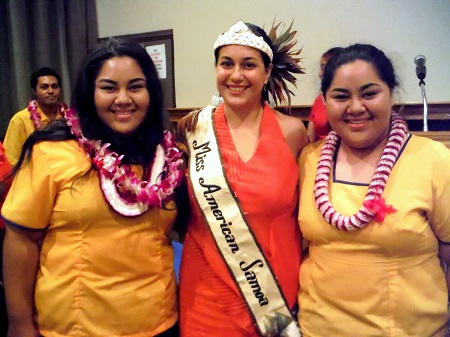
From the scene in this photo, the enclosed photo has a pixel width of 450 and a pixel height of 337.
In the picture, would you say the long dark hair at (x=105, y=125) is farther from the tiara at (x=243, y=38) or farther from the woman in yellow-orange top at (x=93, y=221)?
the tiara at (x=243, y=38)

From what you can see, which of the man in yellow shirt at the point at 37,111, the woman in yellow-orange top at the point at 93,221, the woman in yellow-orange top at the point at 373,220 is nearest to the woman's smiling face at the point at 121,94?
the woman in yellow-orange top at the point at 93,221

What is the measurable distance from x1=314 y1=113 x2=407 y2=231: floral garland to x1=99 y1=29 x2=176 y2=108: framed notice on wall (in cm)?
271

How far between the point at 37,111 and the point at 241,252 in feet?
8.41

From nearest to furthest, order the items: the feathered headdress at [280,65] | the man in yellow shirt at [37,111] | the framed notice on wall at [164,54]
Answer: the feathered headdress at [280,65]
the man in yellow shirt at [37,111]
the framed notice on wall at [164,54]

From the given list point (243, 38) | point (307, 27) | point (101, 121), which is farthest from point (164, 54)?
point (101, 121)

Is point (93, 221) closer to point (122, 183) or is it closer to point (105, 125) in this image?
point (122, 183)

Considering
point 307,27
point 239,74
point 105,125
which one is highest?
point 307,27

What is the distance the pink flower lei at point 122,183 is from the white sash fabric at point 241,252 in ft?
0.48

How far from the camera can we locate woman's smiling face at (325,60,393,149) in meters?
1.19

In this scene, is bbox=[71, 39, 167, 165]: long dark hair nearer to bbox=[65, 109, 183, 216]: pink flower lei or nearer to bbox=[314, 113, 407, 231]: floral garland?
bbox=[65, 109, 183, 216]: pink flower lei

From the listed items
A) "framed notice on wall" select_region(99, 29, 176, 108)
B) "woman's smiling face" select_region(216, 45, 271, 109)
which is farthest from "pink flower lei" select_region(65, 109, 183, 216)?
"framed notice on wall" select_region(99, 29, 176, 108)

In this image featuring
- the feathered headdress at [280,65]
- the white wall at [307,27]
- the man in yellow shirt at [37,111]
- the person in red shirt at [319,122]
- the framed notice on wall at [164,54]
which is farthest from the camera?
A: the framed notice on wall at [164,54]

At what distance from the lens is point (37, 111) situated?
11.1 feet

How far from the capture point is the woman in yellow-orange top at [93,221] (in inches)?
46.3
